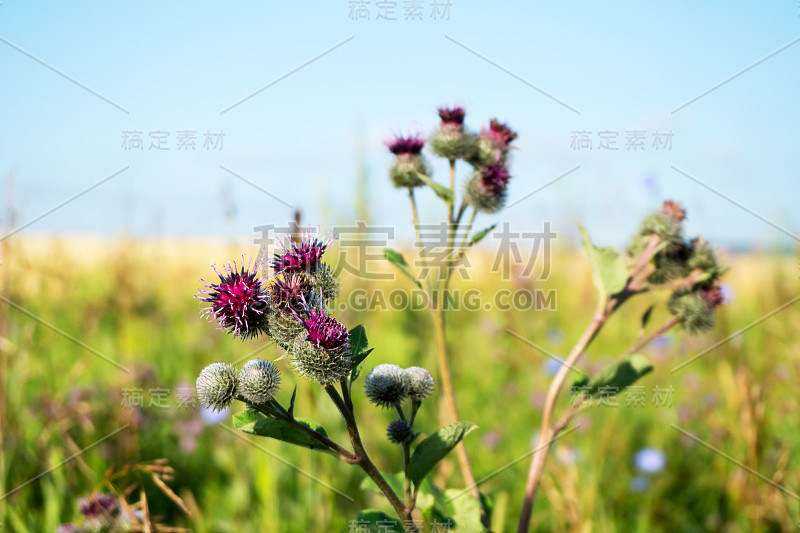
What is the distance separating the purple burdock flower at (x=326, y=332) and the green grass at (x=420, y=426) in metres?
1.09

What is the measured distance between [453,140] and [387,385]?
3.54 feet

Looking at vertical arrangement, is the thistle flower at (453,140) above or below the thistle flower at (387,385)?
above

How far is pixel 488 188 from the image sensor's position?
2092 millimetres

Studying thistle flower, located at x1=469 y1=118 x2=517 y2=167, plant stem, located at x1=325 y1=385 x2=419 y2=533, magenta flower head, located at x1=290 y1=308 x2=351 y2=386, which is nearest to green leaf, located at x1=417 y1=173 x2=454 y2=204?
thistle flower, located at x1=469 y1=118 x2=517 y2=167

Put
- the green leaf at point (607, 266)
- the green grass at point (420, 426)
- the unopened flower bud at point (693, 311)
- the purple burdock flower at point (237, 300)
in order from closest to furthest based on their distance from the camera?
the purple burdock flower at point (237, 300) < the green leaf at point (607, 266) < the unopened flower bud at point (693, 311) < the green grass at point (420, 426)

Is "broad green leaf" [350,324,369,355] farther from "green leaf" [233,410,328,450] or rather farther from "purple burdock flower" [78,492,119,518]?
"purple burdock flower" [78,492,119,518]

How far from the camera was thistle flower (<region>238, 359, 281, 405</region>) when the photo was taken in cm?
116

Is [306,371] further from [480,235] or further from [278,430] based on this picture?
[480,235]

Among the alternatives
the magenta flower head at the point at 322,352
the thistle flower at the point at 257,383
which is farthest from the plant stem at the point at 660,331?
the thistle flower at the point at 257,383

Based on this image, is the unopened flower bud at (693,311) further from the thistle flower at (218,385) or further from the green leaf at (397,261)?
the thistle flower at (218,385)

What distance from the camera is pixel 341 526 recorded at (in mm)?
2934

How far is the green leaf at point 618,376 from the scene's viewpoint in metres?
1.60

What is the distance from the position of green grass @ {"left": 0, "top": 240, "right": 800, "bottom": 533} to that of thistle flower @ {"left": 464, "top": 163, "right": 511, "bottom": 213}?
91 cm

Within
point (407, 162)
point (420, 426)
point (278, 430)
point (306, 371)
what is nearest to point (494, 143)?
point (407, 162)
